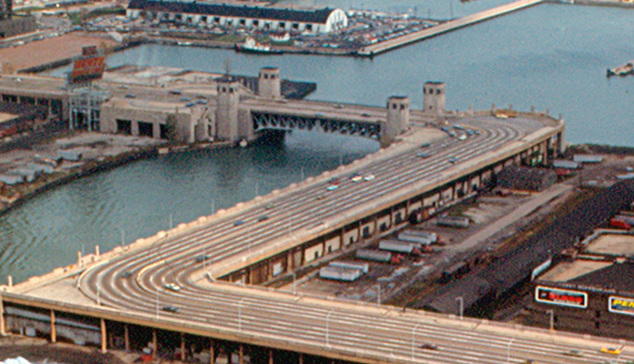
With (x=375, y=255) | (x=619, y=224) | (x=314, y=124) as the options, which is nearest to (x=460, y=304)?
(x=375, y=255)

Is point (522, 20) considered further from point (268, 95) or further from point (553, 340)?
point (553, 340)

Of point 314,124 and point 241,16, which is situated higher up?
point 241,16

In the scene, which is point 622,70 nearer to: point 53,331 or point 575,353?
point 575,353

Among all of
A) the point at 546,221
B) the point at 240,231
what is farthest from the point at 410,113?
the point at 240,231

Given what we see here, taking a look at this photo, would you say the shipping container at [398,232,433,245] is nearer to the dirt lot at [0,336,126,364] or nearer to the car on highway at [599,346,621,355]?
the dirt lot at [0,336,126,364]

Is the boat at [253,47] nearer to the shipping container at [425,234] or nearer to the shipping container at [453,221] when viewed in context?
the shipping container at [453,221]
